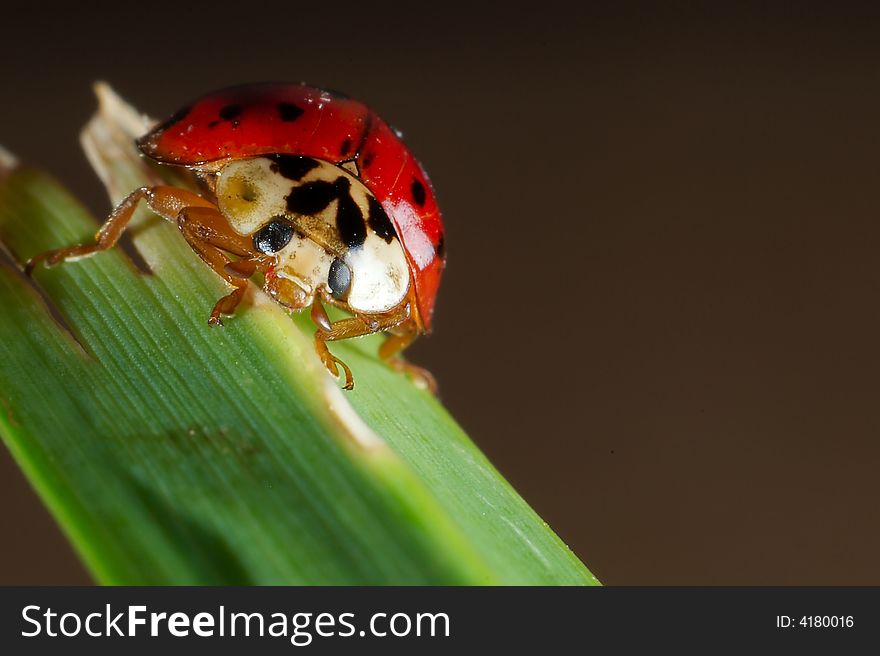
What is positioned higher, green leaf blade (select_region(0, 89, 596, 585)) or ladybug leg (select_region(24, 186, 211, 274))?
ladybug leg (select_region(24, 186, 211, 274))

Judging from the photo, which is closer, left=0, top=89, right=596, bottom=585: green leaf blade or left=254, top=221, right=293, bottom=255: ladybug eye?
left=0, top=89, right=596, bottom=585: green leaf blade

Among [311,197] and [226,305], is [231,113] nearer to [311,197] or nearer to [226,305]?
[311,197]

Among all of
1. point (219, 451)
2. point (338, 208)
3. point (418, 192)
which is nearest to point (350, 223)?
point (338, 208)

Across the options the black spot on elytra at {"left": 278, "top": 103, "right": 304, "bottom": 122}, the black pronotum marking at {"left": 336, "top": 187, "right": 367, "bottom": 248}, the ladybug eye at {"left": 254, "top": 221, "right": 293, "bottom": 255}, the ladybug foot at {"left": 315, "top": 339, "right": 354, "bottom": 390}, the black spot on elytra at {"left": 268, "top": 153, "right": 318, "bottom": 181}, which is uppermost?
the black spot on elytra at {"left": 278, "top": 103, "right": 304, "bottom": 122}

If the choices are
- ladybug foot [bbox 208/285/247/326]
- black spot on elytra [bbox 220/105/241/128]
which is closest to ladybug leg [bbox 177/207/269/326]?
ladybug foot [bbox 208/285/247/326]

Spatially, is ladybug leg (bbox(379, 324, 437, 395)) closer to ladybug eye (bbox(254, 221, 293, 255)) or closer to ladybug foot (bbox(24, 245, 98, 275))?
ladybug eye (bbox(254, 221, 293, 255))

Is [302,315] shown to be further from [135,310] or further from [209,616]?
[209,616]
